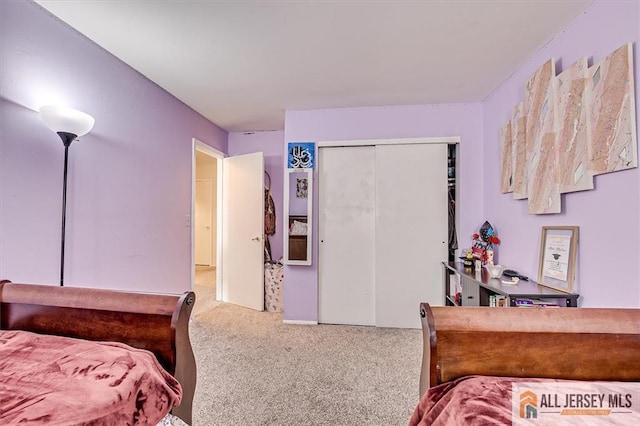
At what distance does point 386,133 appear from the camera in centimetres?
325

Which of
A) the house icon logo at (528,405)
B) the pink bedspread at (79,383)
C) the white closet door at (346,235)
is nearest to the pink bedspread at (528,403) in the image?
the house icon logo at (528,405)

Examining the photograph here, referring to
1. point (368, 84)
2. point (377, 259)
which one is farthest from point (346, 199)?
point (368, 84)

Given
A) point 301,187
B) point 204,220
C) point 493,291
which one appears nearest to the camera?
point 493,291

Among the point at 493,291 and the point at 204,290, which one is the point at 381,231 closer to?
the point at 493,291

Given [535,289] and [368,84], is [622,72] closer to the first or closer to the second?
[535,289]

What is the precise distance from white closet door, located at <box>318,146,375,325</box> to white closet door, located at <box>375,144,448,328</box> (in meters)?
0.13

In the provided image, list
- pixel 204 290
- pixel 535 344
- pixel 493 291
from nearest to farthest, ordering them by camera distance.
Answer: pixel 535 344 < pixel 493 291 < pixel 204 290

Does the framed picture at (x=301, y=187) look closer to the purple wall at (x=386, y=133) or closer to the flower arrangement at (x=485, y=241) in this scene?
Answer: the purple wall at (x=386, y=133)

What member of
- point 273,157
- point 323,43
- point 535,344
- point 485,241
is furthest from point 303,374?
point 273,157

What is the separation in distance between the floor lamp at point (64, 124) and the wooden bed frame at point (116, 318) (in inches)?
21.1

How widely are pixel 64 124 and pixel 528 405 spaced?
2555mm

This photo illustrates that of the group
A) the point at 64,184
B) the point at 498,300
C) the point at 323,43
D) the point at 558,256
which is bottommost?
the point at 498,300

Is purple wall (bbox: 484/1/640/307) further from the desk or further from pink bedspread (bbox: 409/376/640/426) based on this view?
pink bedspread (bbox: 409/376/640/426)

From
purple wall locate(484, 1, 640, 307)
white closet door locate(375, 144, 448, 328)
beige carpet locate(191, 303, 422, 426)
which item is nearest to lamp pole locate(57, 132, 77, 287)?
beige carpet locate(191, 303, 422, 426)
